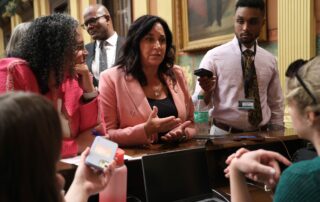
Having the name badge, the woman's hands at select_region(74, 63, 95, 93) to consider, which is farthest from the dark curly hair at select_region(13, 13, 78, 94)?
the name badge

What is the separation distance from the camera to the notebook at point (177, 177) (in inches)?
54.8

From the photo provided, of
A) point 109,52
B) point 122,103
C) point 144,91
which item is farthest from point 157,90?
point 109,52

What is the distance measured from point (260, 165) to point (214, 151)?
56cm

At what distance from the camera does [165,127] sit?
1.80m

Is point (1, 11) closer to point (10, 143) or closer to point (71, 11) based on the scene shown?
point (71, 11)

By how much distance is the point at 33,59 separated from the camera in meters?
1.66

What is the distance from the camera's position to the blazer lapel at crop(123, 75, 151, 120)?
197 centimetres

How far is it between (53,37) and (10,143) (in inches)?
43.8

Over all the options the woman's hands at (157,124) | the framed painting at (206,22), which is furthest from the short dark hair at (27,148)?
the framed painting at (206,22)

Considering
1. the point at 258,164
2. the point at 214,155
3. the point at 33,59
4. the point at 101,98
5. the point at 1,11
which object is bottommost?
the point at 214,155

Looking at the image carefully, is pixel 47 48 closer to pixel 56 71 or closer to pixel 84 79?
pixel 56 71

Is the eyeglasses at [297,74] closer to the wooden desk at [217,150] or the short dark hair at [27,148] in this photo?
the wooden desk at [217,150]

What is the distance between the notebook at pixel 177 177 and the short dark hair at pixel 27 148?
66cm

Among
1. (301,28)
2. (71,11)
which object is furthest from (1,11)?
(301,28)
